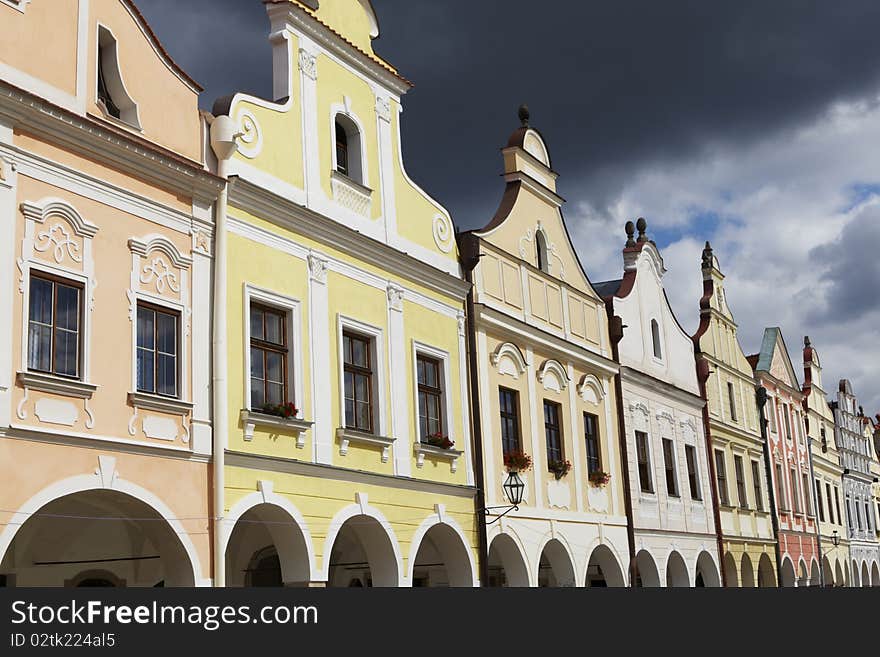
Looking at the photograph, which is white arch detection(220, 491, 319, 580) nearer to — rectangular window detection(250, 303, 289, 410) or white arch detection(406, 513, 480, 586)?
rectangular window detection(250, 303, 289, 410)

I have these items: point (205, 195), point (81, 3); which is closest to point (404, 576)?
point (205, 195)

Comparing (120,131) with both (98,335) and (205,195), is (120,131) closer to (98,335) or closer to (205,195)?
(205,195)

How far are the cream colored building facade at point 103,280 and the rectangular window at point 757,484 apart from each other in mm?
23862

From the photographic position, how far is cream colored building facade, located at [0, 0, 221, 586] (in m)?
12.4

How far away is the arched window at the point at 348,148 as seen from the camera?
1883cm

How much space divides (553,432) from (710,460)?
9306mm

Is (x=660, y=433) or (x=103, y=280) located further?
(x=660, y=433)

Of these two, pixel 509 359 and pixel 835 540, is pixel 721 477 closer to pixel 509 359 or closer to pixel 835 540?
pixel 509 359

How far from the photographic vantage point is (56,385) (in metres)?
12.6

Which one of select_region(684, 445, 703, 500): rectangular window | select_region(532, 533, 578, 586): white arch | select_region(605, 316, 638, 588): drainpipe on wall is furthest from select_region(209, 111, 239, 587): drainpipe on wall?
select_region(684, 445, 703, 500): rectangular window

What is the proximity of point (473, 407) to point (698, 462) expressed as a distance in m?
11.9

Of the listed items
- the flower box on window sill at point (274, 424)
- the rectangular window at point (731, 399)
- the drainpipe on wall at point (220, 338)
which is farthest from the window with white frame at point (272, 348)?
the rectangular window at point (731, 399)

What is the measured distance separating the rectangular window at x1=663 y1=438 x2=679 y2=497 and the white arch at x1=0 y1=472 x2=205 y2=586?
16.3 meters

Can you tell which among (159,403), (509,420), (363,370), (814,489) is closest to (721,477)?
(814,489)
